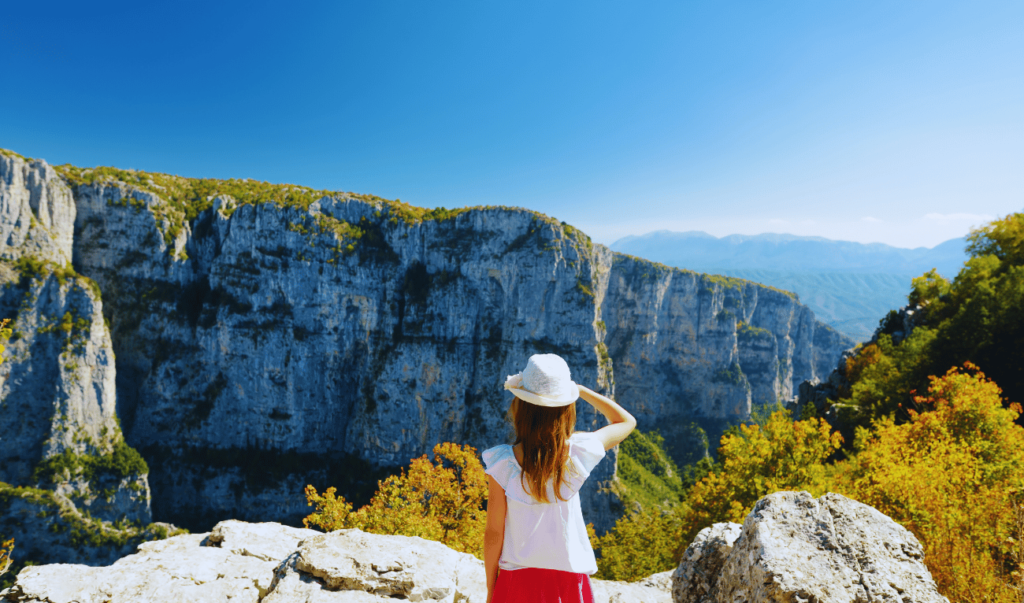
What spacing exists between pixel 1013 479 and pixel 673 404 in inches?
3668

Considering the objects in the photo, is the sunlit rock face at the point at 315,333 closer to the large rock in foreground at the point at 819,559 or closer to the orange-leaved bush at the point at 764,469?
the orange-leaved bush at the point at 764,469

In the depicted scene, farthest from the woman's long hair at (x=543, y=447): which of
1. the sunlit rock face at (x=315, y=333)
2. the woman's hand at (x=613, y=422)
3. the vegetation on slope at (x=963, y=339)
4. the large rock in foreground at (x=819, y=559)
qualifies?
the sunlit rock face at (x=315, y=333)

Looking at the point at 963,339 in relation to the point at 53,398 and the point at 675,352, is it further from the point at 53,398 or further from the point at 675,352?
the point at 53,398

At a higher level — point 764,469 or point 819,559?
point 819,559

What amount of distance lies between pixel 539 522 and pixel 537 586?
0.57 meters

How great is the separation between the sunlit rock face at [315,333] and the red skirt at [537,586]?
205 feet

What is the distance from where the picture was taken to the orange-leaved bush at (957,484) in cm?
641

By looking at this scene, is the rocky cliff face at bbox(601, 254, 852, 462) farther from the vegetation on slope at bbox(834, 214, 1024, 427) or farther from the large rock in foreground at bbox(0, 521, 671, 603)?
the large rock in foreground at bbox(0, 521, 671, 603)

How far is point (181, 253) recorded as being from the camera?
61750mm

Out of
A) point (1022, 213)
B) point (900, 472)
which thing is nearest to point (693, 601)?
point (900, 472)

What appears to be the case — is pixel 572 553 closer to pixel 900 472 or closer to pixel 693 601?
pixel 693 601

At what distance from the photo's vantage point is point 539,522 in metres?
2.82

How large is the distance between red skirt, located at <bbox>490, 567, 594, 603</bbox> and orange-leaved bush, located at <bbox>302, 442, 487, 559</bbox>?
397 inches

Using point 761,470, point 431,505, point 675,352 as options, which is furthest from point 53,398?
point 675,352
